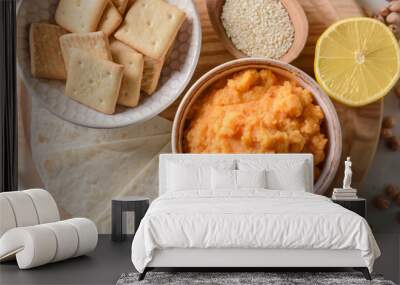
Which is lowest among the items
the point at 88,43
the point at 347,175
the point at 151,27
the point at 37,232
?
the point at 37,232

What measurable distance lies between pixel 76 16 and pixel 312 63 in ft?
7.32

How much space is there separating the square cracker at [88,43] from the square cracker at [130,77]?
0.51 ft

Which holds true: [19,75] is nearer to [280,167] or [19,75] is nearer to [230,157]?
[230,157]

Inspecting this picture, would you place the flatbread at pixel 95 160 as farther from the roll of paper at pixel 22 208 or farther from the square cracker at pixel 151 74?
the roll of paper at pixel 22 208


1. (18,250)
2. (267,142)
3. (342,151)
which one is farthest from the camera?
(342,151)

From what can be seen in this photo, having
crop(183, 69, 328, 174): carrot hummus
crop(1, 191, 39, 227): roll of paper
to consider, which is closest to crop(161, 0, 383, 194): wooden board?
crop(183, 69, 328, 174): carrot hummus

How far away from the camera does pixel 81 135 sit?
633 centimetres

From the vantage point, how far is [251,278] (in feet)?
14.0

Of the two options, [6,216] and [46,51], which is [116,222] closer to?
[6,216]

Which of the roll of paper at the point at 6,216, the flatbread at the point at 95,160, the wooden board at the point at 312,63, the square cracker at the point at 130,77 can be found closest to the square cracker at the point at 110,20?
the square cracker at the point at 130,77

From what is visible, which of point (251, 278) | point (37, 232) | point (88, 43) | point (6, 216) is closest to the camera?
point (251, 278)

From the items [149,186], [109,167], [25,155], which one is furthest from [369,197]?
[25,155]

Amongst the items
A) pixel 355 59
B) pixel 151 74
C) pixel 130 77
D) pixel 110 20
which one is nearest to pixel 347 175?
pixel 355 59

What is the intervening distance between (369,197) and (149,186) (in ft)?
6.92
